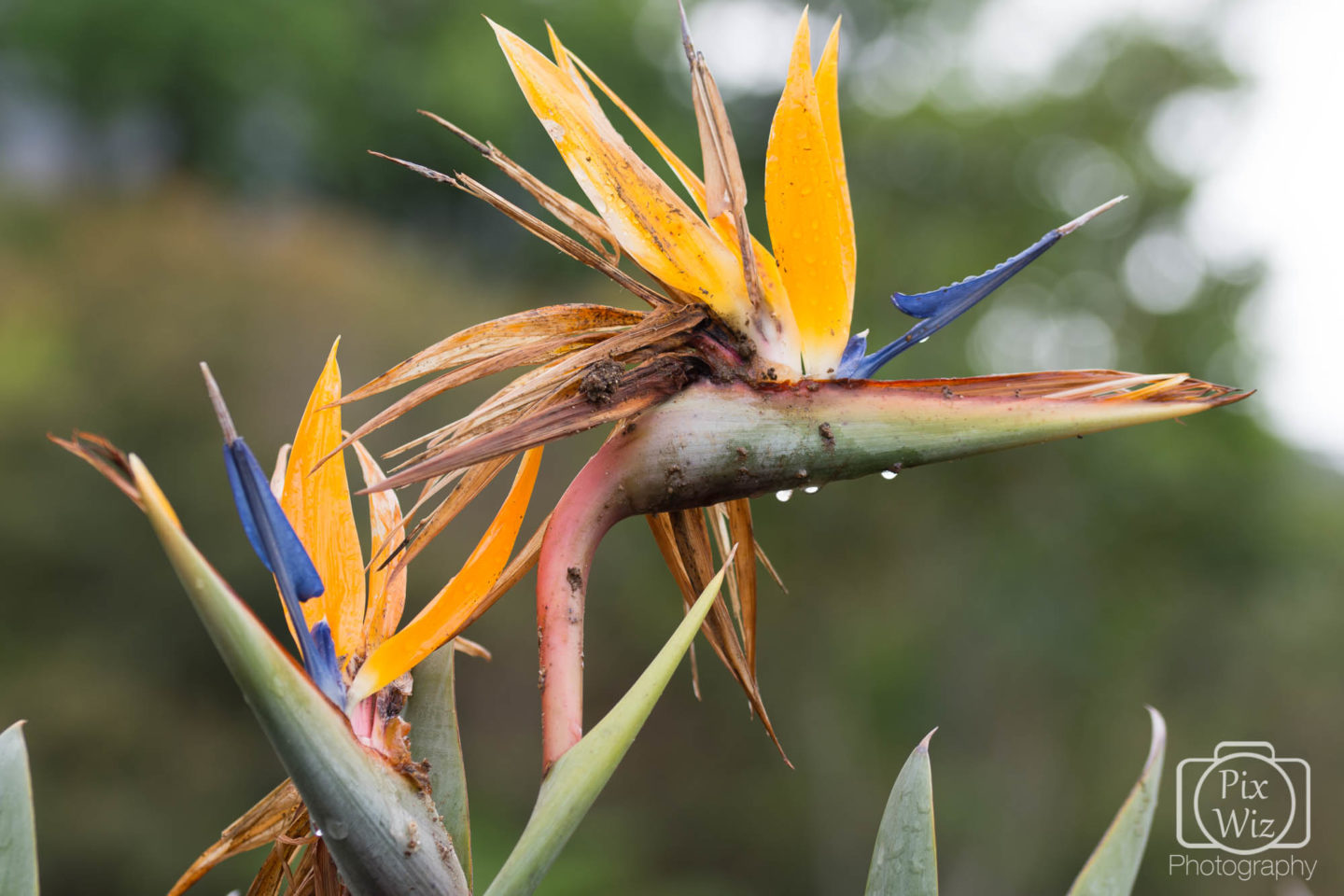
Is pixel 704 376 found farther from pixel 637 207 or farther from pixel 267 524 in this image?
pixel 267 524

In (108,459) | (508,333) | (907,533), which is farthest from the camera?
(907,533)

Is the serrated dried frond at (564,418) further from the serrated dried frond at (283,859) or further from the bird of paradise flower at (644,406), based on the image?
the serrated dried frond at (283,859)

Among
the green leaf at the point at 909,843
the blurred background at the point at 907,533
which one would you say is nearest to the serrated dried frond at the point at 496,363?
the green leaf at the point at 909,843

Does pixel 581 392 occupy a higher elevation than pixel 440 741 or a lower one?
higher

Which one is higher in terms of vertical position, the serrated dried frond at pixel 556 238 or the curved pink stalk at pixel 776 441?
the serrated dried frond at pixel 556 238
